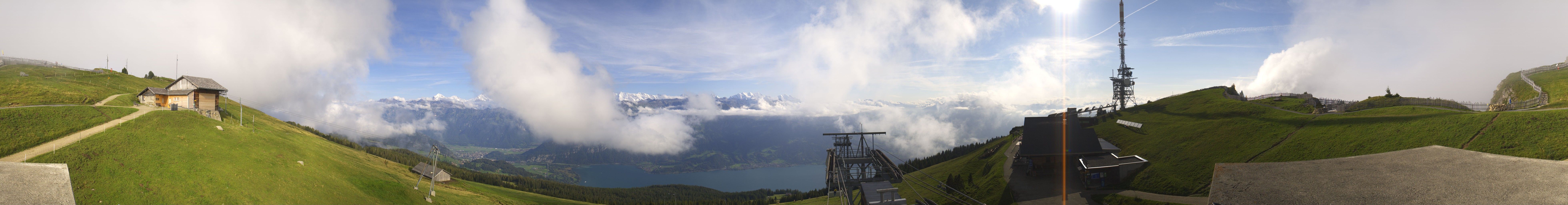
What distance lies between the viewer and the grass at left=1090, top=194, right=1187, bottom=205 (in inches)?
1380

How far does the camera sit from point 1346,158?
34.6 meters

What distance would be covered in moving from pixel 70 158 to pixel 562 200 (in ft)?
247

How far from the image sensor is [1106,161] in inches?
1657

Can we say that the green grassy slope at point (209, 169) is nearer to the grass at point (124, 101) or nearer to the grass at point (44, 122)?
the grass at point (44, 122)

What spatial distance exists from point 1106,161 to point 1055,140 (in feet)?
16.0

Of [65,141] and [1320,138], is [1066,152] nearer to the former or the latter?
[1320,138]

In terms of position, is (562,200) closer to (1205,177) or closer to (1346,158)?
(1205,177)

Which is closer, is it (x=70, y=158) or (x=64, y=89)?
(x=70, y=158)

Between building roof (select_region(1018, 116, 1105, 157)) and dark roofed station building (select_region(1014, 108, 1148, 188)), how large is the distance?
0.04 m

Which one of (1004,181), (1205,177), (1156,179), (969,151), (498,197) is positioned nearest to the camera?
(1205,177)

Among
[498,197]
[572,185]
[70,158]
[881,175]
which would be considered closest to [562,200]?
[498,197]

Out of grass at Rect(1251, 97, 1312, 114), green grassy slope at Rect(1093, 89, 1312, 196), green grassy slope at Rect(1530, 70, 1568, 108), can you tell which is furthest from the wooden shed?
green grassy slope at Rect(1530, 70, 1568, 108)

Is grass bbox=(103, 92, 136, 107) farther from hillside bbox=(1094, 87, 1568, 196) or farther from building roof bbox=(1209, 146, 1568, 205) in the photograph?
building roof bbox=(1209, 146, 1568, 205)

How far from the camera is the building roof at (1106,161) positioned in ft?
134
